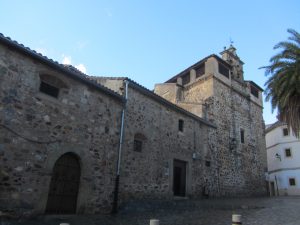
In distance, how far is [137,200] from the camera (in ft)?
37.7

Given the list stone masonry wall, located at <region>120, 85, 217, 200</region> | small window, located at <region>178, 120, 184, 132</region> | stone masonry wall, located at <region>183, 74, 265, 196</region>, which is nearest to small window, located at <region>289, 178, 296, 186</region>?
stone masonry wall, located at <region>183, 74, 265, 196</region>

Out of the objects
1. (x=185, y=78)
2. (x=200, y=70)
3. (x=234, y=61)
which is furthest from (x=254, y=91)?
(x=185, y=78)

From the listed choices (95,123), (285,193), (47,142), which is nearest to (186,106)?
(95,123)

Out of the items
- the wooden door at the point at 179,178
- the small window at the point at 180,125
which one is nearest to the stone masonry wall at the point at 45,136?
the wooden door at the point at 179,178

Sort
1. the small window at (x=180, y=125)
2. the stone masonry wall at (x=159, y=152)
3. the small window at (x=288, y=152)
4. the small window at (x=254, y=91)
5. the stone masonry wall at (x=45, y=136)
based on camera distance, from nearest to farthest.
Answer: the stone masonry wall at (x=45, y=136) → the stone masonry wall at (x=159, y=152) → the small window at (x=180, y=125) → the small window at (x=254, y=91) → the small window at (x=288, y=152)

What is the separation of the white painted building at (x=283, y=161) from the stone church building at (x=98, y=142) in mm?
11255

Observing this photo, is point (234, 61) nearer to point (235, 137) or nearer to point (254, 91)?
point (254, 91)

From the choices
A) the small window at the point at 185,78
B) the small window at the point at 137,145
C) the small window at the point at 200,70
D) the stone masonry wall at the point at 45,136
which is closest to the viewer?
the stone masonry wall at the point at 45,136

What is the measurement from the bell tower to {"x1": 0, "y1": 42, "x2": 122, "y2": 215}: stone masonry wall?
14073mm

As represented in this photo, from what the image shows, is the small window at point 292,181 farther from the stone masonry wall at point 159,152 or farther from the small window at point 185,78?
the small window at point 185,78

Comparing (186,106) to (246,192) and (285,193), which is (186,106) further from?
(285,193)

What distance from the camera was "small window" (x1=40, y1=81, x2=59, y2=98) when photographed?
9226mm

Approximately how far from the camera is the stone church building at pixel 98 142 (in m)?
8.08

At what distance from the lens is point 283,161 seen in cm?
2881
